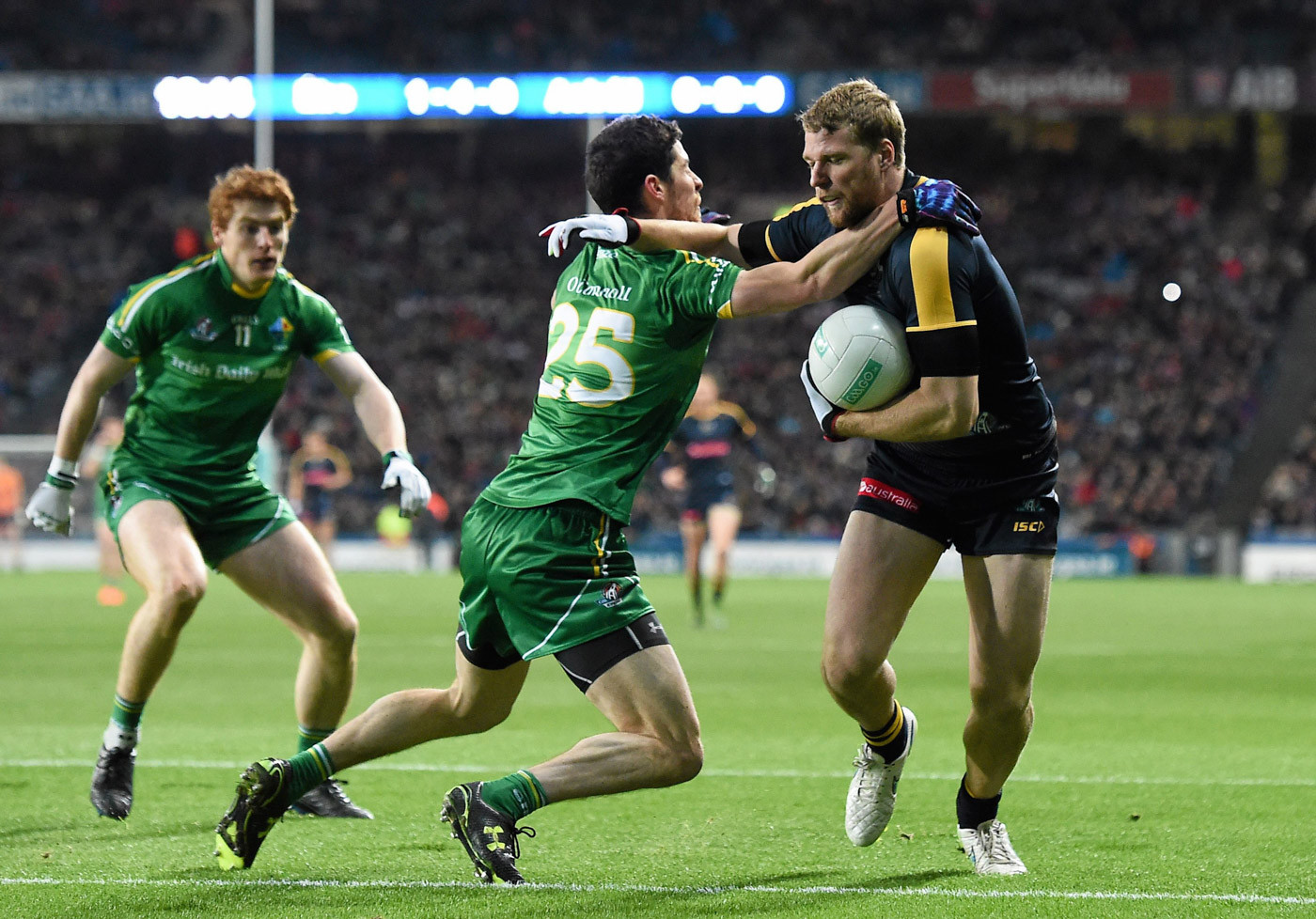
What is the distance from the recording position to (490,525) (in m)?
4.86

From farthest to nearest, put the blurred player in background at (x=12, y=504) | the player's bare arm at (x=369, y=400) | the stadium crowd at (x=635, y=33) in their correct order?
the stadium crowd at (x=635, y=33) < the blurred player in background at (x=12, y=504) < the player's bare arm at (x=369, y=400)

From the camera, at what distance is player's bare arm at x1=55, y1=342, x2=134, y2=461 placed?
6.50 m

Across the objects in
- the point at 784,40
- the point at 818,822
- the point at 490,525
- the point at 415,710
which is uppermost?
the point at 784,40

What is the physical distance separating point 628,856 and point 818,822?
102 cm

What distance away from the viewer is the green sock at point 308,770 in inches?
199

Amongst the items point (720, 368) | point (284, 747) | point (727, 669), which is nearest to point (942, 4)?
point (720, 368)

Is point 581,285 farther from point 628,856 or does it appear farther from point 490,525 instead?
point 628,856

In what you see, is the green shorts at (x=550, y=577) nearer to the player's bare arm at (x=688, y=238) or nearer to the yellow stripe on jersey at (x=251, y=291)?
the player's bare arm at (x=688, y=238)

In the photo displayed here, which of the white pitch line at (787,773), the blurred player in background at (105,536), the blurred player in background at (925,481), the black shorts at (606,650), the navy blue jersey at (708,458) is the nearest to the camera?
the black shorts at (606,650)

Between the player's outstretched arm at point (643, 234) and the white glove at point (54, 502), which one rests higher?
the player's outstretched arm at point (643, 234)

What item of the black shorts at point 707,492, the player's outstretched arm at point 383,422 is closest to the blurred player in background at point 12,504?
the black shorts at point 707,492

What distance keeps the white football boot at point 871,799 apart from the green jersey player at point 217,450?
2103mm

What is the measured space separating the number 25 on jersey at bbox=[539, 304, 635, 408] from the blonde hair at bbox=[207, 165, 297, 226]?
6.81 feet

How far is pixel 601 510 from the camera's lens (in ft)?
15.7
